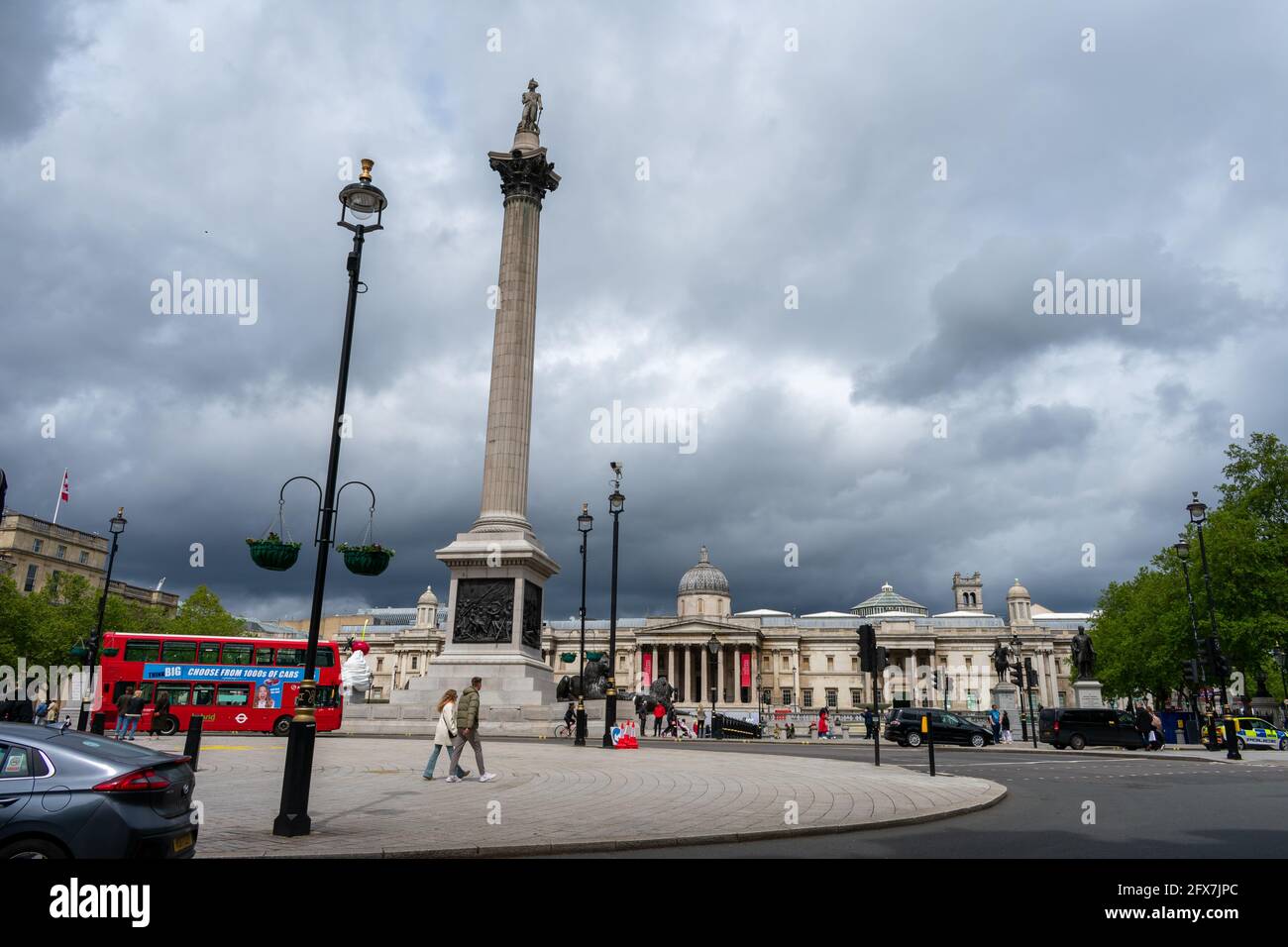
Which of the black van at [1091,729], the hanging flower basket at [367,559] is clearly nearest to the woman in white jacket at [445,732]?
the hanging flower basket at [367,559]

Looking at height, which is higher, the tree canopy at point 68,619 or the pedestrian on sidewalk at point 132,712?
the tree canopy at point 68,619

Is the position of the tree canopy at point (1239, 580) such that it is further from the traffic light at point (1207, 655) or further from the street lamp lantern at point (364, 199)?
the street lamp lantern at point (364, 199)

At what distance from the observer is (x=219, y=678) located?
33719 mm

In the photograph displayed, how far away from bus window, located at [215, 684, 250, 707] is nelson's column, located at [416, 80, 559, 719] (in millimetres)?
7058

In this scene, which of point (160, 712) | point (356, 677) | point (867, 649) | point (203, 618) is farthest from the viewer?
point (203, 618)

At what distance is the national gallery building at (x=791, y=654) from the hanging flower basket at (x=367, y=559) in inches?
3977

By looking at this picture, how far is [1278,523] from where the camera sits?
158 feet

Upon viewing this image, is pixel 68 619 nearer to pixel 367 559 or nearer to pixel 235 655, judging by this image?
pixel 235 655

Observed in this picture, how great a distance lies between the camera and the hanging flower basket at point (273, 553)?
1248 cm

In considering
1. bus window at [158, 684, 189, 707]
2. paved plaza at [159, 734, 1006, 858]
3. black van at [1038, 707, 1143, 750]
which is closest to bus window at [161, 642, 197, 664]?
bus window at [158, 684, 189, 707]

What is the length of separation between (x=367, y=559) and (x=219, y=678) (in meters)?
24.5

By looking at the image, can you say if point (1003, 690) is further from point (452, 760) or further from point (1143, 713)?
point (452, 760)

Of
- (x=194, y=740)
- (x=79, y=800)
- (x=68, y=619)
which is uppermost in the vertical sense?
(x=68, y=619)

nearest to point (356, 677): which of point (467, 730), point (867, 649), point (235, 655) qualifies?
point (235, 655)
